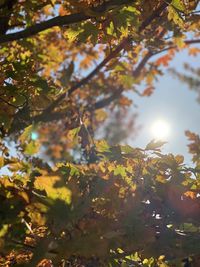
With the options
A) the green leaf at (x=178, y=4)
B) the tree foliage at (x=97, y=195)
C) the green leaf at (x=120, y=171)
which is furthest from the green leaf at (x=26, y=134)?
the green leaf at (x=178, y=4)

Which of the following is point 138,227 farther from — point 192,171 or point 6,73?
point 6,73

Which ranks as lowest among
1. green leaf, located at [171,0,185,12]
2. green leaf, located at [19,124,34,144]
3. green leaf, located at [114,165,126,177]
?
green leaf, located at [19,124,34,144]

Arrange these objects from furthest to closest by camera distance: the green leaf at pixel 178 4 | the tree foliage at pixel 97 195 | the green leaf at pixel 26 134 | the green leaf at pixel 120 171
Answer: the green leaf at pixel 26 134
the green leaf at pixel 178 4
the green leaf at pixel 120 171
the tree foliage at pixel 97 195

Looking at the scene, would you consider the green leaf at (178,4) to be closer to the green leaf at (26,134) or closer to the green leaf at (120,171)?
the green leaf at (120,171)

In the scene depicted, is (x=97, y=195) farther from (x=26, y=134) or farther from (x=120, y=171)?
(x=26, y=134)

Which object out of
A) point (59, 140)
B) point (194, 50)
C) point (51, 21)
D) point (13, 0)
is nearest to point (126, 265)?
point (51, 21)

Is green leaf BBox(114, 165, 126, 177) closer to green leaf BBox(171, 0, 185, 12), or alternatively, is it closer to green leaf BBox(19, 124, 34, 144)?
A: green leaf BBox(19, 124, 34, 144)

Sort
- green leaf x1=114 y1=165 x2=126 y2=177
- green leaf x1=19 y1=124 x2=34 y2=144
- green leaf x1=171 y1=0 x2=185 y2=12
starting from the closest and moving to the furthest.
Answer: green leaf x1=114 y1=165 x2=126 y2=177
green leaf x1=171 y1=0 x2=185 y2=12
green leaf x1=19 y1=124 x2=34 y2=144

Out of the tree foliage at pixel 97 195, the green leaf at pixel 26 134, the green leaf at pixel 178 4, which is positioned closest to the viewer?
the tree foliage at pixel 97 195

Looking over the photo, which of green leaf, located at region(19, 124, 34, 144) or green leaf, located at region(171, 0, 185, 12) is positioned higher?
green leaf, located at region(171, 0, 185, 12)

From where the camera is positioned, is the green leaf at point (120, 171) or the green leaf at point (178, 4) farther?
the green leaf at point (178, 4)

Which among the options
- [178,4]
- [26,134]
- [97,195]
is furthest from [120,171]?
[178,4]

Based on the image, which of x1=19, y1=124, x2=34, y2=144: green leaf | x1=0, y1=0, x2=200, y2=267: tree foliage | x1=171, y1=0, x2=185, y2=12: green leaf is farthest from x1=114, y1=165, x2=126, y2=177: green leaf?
x1=171, y1=0, x2=185, y2=12: green leaf

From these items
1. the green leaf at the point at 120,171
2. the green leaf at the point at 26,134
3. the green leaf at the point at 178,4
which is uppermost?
the green leaf at the point at 178,4
